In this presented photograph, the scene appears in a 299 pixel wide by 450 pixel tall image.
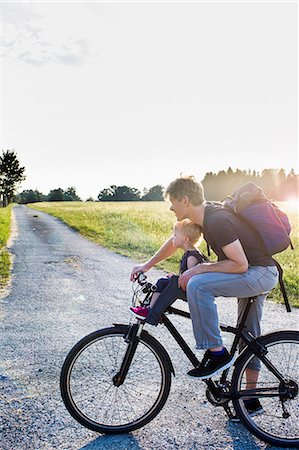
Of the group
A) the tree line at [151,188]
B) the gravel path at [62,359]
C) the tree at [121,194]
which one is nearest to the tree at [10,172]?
the tree line at [151,188]

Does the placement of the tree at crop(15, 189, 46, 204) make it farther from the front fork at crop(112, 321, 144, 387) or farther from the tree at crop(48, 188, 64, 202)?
the front fork at crop(112, 321, 144, 387)

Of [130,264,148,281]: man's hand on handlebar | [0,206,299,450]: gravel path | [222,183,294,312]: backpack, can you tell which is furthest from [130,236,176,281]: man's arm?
[0,206,299,450]: gravel path

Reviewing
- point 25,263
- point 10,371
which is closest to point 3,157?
point 25,263

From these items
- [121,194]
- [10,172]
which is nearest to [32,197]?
[121,194]

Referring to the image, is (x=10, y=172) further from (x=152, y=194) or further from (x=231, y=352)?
(x=231, y=352)

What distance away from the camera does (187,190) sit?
3674 millimetres

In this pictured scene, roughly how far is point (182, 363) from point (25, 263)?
8335 mm

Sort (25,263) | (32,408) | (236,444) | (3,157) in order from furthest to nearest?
(3,157), (25,263), (32,408), (236,444)

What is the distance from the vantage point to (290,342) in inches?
153

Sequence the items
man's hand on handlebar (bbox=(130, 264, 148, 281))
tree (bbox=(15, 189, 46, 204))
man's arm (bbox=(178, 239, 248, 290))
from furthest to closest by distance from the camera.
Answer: tree (bbox=(15, 189, 46, 204)) < man's hand on handlebar (bbox=(130, 264, 148, 281)) < man's arm (bbox=(178, 239, 248, 290))

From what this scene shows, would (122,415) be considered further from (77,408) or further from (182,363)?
(182,363)

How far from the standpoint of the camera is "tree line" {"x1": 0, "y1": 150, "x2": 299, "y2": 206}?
87.0 m

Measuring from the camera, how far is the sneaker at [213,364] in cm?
372

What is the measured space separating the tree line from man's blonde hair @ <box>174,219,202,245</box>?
72399mm
